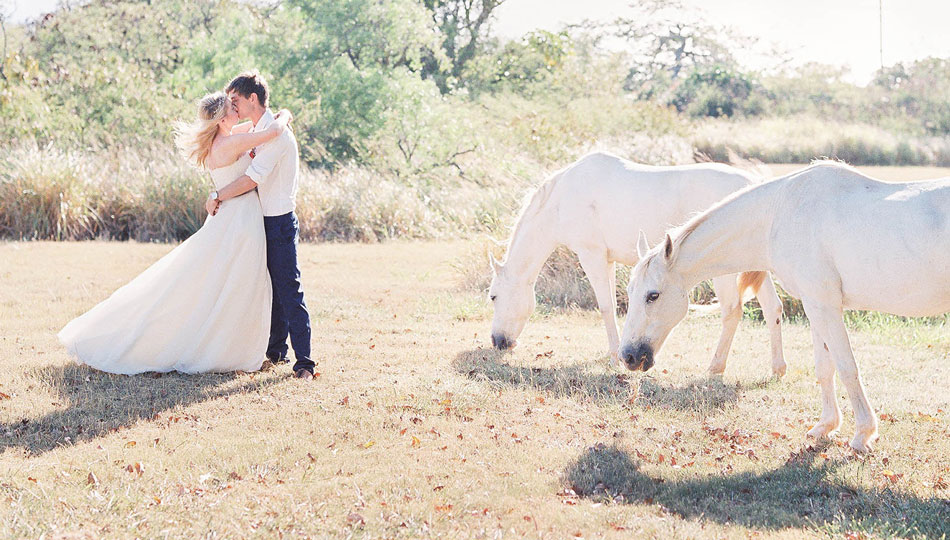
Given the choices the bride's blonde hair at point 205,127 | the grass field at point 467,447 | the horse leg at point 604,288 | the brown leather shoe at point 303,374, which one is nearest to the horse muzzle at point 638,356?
the grass field at point 467,447

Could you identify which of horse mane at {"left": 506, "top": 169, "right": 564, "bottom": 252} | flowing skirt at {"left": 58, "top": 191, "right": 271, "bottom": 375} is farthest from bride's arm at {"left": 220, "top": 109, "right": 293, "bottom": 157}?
horse mane at {"left": 506, "top": 169, "right": 564, "bottom": 252}

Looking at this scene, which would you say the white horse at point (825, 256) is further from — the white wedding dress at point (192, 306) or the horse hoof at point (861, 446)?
the white wedding dress at point (192, 306)

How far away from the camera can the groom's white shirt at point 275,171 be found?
625cm

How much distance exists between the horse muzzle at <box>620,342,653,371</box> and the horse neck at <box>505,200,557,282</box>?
8.07ft

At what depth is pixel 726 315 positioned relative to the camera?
6.94m

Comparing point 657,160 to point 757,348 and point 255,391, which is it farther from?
point 255,391

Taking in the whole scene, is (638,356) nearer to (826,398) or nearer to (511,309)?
(826,398)

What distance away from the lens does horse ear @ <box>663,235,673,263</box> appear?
5.14 m

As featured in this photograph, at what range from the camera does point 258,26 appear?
854 inches

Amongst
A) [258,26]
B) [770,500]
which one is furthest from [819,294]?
A: [258,26]

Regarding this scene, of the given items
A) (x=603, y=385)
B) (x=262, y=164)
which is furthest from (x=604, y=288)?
(x=262, y=164)

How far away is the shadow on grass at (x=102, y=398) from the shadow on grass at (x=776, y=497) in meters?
2.69

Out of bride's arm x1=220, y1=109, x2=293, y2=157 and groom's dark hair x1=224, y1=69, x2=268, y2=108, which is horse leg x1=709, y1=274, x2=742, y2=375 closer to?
bride's arm x1=220, y1=109, x2=293, y2=157

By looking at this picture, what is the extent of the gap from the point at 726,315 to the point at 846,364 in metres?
2.10
